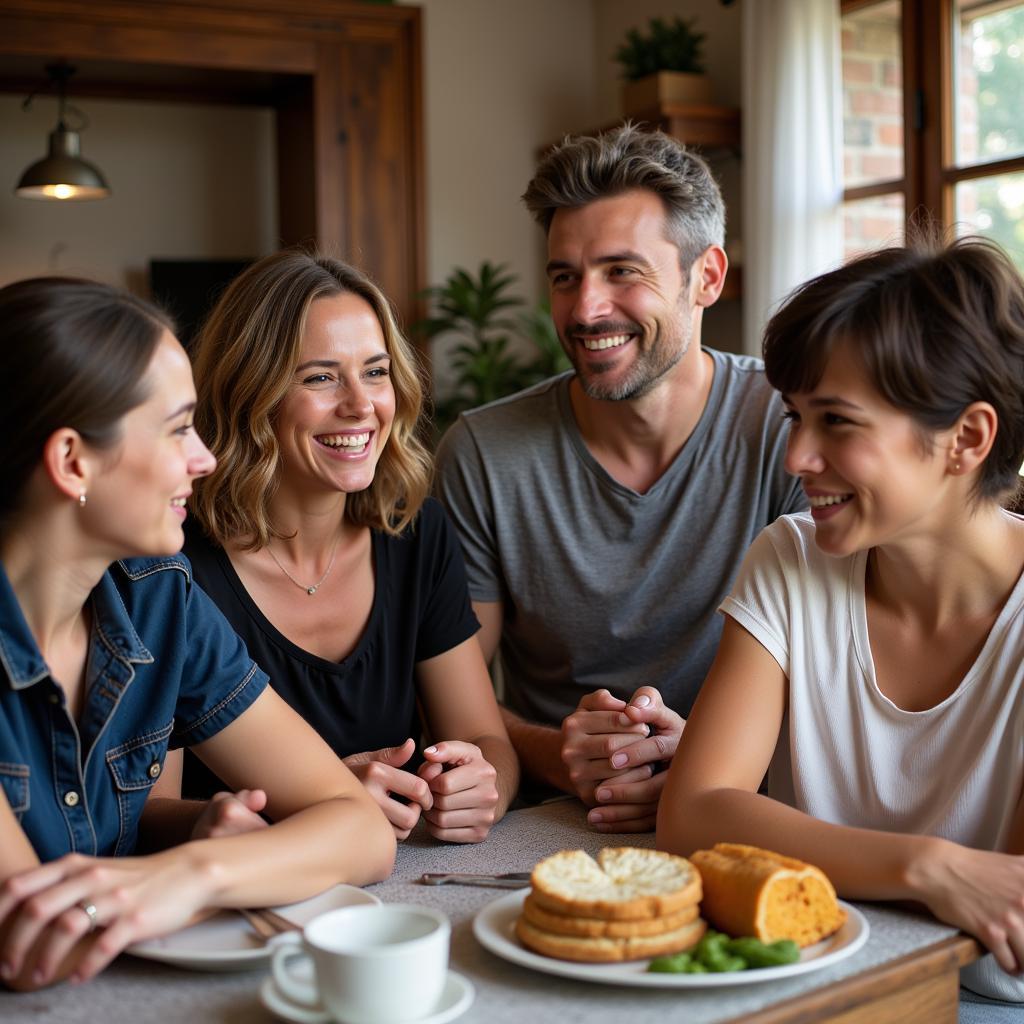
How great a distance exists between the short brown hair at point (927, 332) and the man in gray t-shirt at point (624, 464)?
872mm

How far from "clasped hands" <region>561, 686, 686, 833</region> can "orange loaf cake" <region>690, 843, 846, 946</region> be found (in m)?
0.45

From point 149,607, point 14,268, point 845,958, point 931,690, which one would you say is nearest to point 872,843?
point 845,958

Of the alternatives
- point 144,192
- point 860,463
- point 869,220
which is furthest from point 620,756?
point 144,192

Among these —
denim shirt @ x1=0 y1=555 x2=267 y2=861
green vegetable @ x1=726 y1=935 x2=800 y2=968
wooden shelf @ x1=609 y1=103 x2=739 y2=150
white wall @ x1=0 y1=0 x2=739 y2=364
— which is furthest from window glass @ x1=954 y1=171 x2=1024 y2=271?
green vegetable @ x1=726 y1=935 x2=800 y2=968

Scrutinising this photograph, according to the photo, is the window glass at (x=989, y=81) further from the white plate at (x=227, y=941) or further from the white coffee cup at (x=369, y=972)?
the white coffee cup at (x=369, y=972)

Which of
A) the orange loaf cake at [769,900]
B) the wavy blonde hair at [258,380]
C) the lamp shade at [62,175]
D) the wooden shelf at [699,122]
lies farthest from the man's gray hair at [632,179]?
the lamp shade at [62,175]

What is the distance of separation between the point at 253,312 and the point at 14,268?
418 centimetres

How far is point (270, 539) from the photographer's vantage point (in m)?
2.01

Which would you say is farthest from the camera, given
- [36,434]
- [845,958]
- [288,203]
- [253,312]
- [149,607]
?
[288,203]

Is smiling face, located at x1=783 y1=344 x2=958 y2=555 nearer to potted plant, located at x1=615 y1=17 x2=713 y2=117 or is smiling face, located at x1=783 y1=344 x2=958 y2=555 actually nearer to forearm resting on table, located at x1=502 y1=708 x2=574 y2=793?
forearm resting on table, located at x1=502 y1=708 x2=574 y2=793

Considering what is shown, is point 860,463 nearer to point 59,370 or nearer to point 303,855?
point 303,855

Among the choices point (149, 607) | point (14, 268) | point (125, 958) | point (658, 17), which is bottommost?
point (125, 958)

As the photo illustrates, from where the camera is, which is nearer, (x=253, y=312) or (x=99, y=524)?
(x=99, y=524)

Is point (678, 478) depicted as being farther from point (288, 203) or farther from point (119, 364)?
point (288, 203)
